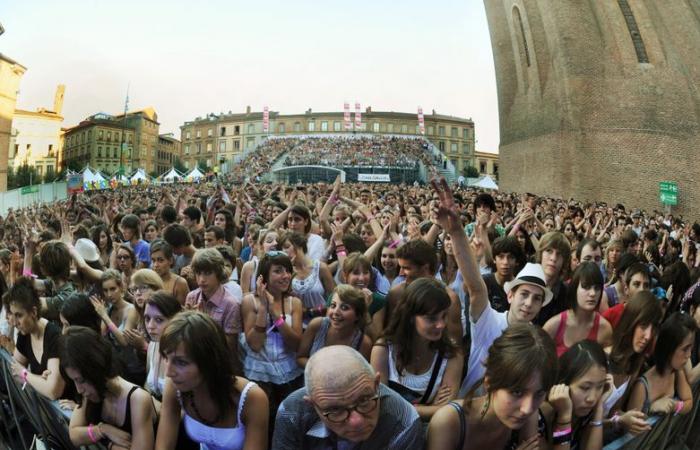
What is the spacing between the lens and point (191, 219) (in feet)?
28.3

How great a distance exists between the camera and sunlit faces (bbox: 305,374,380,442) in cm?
207

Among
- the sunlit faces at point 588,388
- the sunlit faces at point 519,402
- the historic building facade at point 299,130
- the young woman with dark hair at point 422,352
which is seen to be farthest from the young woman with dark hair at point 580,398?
the historic building facade at point 299,130

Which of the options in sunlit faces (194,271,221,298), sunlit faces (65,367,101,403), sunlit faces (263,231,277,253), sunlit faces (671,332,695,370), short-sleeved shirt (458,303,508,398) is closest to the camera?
sunlit faces (65,367,101,403)

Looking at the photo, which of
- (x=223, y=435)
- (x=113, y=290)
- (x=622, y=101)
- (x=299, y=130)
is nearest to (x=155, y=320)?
(x=223, y=435)

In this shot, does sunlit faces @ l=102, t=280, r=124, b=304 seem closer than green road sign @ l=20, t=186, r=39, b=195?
Yes

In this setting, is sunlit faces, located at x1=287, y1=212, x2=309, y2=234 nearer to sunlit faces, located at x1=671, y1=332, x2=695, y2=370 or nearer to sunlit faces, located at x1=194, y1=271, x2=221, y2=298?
sunlit faces, located at x1=194, y1=271, x2=221, y2=298

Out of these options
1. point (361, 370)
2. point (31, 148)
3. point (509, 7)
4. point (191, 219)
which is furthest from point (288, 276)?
point (31, 148)

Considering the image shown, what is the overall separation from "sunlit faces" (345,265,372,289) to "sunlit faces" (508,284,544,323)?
3.88 feet

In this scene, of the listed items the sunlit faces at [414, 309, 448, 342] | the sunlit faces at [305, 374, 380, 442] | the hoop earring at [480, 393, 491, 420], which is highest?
the sunlit faces at [414, 309, 448, 342]

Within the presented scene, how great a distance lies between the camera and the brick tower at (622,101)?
1057 inches

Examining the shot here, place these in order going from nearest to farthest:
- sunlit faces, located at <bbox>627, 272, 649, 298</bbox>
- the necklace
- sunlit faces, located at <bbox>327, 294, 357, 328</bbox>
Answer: the necklace, sunlit faces, located at <bbox>327, 294, 357, 328</bbox>, sunlit faces, located at <bbox>627, 272, 649, 298</bbox>

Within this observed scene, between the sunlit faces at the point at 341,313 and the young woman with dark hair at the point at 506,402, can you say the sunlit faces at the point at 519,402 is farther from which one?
the sunlit faces at the point at 341,313

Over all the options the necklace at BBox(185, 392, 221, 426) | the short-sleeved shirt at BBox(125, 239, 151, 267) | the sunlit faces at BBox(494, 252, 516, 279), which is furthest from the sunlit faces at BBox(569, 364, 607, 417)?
the short-sleeved shirt at BBox(125, 239, 151, 267)

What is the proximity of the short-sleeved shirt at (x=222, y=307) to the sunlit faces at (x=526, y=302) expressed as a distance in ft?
6.36
